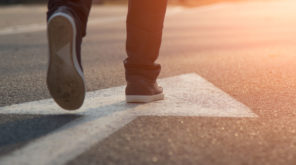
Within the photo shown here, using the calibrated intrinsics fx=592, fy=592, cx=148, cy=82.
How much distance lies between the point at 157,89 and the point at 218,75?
1.04 metres

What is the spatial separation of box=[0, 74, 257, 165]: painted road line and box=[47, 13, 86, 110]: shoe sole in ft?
0.36

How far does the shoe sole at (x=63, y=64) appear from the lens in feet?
6.99

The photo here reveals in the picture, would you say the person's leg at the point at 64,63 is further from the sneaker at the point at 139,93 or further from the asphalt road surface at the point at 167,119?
the sneaker at the point at 139,93

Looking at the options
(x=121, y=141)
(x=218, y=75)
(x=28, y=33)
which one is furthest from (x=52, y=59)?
(x=28, y=33)

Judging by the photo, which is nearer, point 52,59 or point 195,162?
point 195,162

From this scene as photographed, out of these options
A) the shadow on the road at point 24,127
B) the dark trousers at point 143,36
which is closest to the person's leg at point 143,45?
the dark trousers at point 143,36

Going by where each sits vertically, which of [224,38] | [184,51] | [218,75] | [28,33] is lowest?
[28,33]

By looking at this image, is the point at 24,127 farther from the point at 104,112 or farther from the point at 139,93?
the point at 139,93

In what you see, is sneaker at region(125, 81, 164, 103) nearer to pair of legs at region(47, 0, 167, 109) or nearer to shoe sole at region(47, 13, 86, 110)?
pair of legs at region(47, 0, 167, 109)

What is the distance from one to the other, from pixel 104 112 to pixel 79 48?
265mm

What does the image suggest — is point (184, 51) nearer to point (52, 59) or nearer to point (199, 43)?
point (199, 43)

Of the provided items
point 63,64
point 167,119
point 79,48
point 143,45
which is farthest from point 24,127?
point 143,45

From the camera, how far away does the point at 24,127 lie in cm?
208

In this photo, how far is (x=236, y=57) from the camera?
4609mm
